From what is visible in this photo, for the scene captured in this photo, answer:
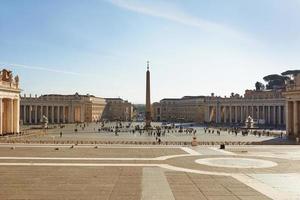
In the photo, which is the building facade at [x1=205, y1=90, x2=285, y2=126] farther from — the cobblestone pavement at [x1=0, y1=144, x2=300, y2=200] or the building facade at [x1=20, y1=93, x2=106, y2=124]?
the cobblestone pavement at [x1=0, y1=144, x2=300, y2=200]

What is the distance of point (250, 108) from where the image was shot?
164m

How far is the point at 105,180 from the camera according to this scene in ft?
85.4

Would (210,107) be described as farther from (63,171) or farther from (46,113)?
(63,171)

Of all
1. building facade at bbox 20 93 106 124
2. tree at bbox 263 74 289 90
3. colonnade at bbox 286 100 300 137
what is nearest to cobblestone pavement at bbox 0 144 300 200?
colonnade at bbox 286 100 300 137

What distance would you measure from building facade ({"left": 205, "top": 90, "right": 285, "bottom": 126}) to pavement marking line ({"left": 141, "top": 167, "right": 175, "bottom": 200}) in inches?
→ 4751

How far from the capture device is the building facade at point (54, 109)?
168 m

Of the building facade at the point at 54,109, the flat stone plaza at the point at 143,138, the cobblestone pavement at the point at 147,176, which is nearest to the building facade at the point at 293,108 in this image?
the flat stone plaza at the point at 143,138

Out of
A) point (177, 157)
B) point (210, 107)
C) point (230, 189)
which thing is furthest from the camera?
point (210, 107)

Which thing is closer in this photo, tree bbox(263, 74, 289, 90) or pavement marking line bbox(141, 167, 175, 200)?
pavement marking line bbox(141, 167, 175, 200)

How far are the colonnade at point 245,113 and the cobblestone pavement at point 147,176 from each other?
11246 centimetres

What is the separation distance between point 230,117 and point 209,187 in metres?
153

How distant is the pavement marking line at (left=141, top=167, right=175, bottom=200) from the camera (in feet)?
69.2

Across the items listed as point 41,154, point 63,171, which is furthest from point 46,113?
point 63,171

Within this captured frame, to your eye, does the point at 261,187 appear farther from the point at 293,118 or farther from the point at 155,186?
the point at 293,118
